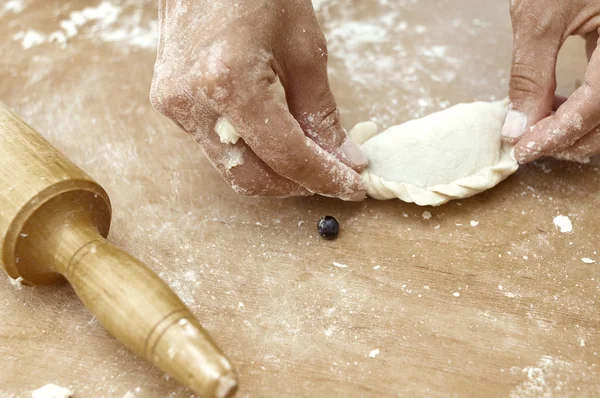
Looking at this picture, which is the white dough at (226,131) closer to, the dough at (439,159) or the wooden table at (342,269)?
the wooden table at (342,269)

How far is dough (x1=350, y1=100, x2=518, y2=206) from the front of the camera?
62.8 inches

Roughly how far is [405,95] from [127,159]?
41.8 inches

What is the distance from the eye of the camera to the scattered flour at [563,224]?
61.9 inches

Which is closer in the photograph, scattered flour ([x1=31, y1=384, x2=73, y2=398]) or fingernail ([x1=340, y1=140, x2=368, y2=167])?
scattered flour ([x1=31, y1=384, x2=73, y2=398])

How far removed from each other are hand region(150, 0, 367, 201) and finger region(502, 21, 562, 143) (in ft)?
1.85

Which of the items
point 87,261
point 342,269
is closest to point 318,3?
point 342,269

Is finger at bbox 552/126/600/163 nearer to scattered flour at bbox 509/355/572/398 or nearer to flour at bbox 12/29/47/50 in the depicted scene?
scattered flour at bbox 509/355/572/398

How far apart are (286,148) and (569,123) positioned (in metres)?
0.83

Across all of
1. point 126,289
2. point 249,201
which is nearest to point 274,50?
point 249,201

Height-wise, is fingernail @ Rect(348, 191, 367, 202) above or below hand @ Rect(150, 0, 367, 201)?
below

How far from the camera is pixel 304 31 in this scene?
4.85 ft

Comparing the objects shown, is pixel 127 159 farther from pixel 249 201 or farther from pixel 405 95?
pixel 405 95

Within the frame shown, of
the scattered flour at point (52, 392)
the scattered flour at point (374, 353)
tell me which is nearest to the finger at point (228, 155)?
the scattered flour at point (374, 353)

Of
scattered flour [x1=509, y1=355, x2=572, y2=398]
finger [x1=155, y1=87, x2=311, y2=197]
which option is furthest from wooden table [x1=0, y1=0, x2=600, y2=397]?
finger [x1=155, y1=87, x2=311, y2=197]
